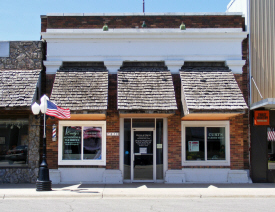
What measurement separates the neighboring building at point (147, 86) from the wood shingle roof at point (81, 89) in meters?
0.04

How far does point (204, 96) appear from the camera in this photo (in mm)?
12359

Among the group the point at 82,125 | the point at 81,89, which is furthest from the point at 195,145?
the point at 81,89

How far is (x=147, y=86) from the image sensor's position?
503 inches

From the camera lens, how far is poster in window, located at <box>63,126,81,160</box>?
44.0 ft

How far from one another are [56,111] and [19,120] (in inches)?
113

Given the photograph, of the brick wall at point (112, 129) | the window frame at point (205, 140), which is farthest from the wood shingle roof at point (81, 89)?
the window frame at point (205, 140)

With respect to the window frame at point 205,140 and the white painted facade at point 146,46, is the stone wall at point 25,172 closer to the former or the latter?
the white painted facade at point 146,46

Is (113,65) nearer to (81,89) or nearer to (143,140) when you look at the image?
(81,89)

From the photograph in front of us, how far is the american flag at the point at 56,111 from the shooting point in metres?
11.3

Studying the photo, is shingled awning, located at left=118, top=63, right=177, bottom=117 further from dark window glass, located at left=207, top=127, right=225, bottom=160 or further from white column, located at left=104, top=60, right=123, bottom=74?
dark window glass, located at left=207, top=127, right=225, bottom=160
